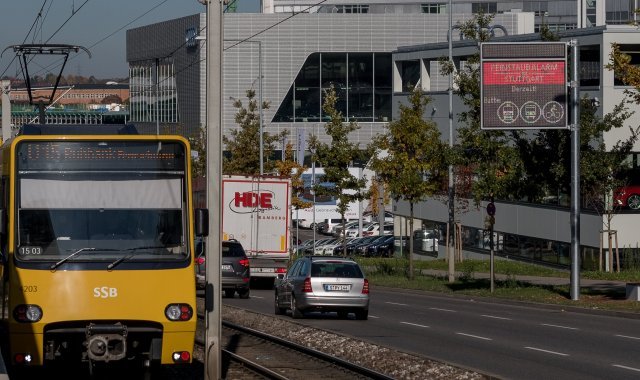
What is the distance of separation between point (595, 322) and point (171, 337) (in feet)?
51.5

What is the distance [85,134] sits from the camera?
1355 centimetres

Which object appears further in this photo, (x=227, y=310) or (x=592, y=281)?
(x=592, y=281)

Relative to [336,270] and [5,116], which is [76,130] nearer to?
[336,270]

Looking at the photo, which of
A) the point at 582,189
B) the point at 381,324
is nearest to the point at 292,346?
the point at 381,324

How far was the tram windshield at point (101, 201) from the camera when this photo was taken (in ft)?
42.6

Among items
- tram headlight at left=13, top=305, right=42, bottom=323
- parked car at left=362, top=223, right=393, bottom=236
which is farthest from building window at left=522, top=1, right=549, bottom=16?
tram headlight at left=13, top=305, right=42, bottom=323

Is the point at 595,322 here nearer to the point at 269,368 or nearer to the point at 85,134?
the point at 269,368

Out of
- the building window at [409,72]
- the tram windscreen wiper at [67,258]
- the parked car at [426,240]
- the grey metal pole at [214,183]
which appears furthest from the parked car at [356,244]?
the tram windscreen wiper at [67,258]

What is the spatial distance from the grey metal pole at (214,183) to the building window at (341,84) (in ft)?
242

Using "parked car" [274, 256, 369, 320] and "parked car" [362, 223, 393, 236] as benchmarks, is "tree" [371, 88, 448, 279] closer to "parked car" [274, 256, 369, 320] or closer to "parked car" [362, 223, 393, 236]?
"parked car" [274, 256, 369, 320]

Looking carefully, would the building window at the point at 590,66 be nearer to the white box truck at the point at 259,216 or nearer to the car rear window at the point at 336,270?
the white box truck at the point at 259,216

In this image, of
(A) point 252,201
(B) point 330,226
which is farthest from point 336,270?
(B) point 330,226

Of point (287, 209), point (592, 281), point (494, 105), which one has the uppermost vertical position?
point (494, 105)

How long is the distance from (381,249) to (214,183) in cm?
6142
